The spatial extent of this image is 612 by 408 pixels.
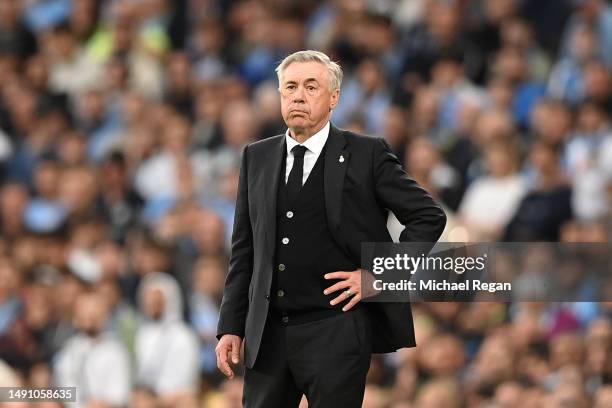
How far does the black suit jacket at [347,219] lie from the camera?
13.8ft

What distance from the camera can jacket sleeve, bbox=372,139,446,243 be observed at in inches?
165

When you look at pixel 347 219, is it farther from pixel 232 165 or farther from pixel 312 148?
pixel 232 165

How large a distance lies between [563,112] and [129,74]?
422cm

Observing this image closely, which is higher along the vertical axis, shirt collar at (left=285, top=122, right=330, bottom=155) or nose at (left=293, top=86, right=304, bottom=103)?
nose at (left=293, top=86, right=304, bottom=103)

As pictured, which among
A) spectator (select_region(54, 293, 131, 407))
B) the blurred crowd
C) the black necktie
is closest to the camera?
the black necktie

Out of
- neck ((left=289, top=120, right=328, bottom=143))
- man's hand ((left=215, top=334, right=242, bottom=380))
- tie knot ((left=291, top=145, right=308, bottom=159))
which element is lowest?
man's hand ((left=215, top=334, right=242, bottom=380))

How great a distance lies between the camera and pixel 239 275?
14.4ft

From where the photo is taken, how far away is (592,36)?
8.71m

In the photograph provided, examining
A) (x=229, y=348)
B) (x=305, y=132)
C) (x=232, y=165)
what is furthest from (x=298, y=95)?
(x=232, y=165)

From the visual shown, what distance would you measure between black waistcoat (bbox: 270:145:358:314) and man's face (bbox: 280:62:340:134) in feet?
0.69

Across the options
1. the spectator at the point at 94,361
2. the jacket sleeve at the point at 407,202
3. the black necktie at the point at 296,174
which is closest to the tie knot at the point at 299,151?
the black necktie at the point at 296,174

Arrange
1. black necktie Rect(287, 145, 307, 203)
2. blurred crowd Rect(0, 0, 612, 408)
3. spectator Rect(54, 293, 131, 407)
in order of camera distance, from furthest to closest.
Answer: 1. spectator Rect(54, 293, 131, 407)
2. blurred crowd Rect(0, 0, 612, 408)
3. black necktie Rect(287, 145, 307, 203)

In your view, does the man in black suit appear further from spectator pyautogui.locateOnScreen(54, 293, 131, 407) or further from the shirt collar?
spectator pyautogui.locateOnScreen(54, 293, 131, 407)

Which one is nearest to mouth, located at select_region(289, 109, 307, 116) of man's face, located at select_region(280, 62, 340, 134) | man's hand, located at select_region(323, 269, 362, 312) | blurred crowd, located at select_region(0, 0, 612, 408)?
man's face, located at select_region(280, 62, 340, 134)
